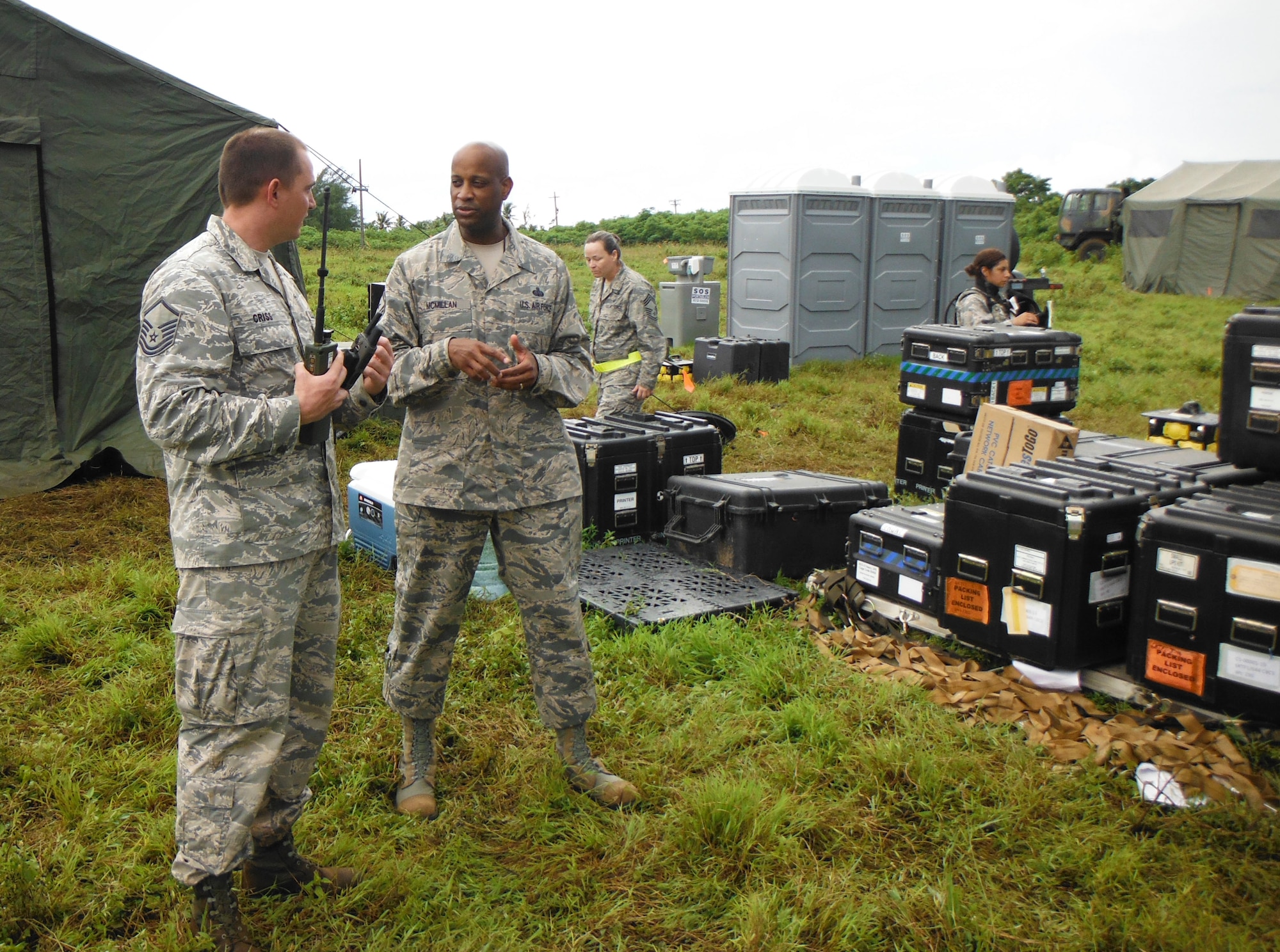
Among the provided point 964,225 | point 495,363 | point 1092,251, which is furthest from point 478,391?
point 1092,251

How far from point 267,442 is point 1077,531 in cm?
276

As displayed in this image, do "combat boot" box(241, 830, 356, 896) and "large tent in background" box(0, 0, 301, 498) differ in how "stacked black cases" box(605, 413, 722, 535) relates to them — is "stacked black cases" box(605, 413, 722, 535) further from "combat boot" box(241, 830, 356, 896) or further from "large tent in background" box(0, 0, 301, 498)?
"combat boot" box(241, 830, 356, 896)

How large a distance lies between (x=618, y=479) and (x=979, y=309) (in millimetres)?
3553

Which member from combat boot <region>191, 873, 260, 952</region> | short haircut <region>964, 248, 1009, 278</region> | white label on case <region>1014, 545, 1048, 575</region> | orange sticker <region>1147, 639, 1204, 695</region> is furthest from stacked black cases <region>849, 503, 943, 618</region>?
short haircut <region>964, 248, 1009, 278</region>

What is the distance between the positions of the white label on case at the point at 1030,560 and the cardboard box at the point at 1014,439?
1242 mm

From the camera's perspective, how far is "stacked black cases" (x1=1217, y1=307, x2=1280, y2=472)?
11.7 ft

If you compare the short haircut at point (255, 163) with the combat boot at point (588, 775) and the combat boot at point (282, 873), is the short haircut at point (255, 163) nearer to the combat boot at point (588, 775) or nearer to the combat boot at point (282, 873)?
the combat boot at point (282, 873)

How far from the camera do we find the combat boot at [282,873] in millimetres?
2742

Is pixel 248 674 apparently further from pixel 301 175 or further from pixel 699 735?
pixel 699 735

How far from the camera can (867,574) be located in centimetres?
465

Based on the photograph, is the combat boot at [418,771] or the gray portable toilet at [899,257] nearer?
the combat boot at [418,771]

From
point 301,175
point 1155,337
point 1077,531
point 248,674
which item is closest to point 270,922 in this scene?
point 248,674

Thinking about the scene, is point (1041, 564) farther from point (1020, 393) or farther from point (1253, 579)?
point (1020, 393)

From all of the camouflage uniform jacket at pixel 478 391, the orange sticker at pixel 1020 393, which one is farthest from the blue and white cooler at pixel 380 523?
the orange sticker at pixel 1020 393
